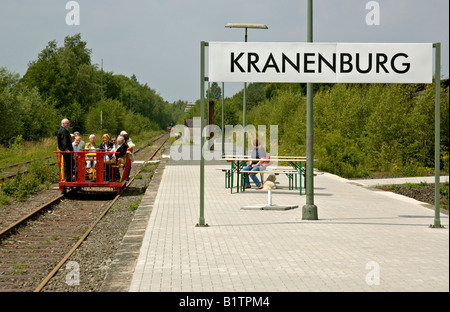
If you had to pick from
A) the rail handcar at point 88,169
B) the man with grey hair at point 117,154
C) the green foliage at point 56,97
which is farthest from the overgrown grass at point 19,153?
the man with grey hair at point 117,154

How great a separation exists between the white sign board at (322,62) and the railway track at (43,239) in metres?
3.78

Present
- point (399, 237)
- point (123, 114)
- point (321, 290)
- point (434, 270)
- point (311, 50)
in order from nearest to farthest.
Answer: point (321, 290)
point (434, 270)
point (399, 237)
point (311, 50)
point (123, 114)

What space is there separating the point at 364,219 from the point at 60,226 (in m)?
5.82

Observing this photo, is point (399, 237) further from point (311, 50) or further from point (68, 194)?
point (68, 194)

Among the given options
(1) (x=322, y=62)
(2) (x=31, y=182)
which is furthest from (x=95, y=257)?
(2) (x=31, y=182)

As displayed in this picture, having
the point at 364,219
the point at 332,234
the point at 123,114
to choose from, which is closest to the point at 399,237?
the point at 332,234

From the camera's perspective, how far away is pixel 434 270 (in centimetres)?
702

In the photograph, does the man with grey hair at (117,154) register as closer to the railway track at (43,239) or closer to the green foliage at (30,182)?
the railway track at (43,239)

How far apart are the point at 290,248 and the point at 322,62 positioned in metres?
3.37

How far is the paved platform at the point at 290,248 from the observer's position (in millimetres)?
6492

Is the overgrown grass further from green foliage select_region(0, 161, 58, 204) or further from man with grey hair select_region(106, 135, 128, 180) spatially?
man with grey hair select_region(106, 135, 128, 180)

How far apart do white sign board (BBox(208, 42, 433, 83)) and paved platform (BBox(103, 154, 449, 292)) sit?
2506 mm

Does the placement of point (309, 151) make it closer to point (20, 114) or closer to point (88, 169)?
point (88, 169)

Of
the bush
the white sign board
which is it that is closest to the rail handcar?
the bush
